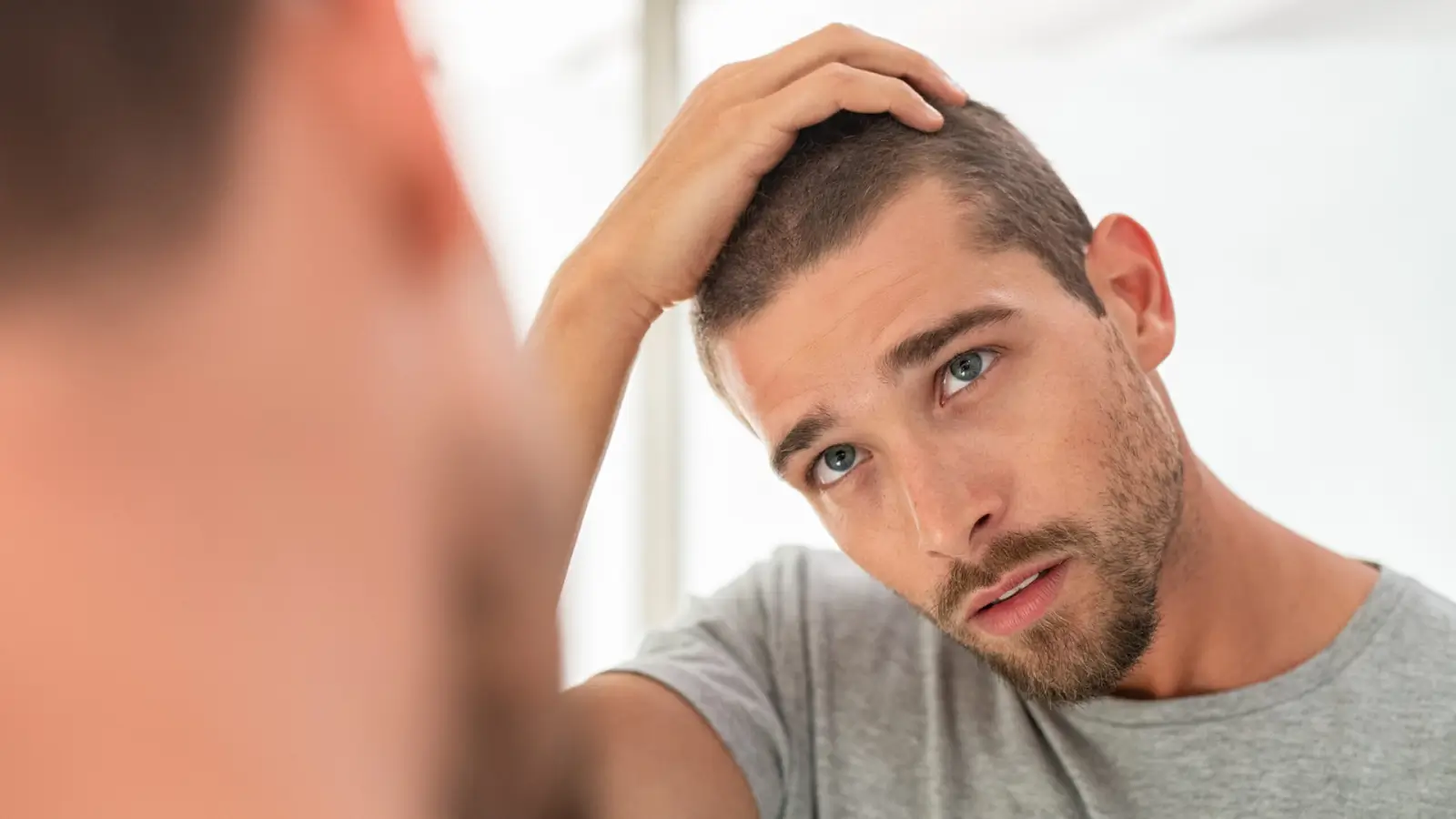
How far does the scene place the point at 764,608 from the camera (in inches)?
44.8

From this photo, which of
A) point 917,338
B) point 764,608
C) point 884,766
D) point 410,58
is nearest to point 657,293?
point 917,338

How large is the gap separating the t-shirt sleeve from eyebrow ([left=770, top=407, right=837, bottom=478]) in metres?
0.20

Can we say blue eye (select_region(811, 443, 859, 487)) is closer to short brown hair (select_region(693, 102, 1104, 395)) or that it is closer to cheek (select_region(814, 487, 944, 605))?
cheek (select_region(814, 487, 944, 605))

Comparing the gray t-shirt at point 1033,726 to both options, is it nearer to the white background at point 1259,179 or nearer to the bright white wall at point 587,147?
the bright white wall at point 587,147

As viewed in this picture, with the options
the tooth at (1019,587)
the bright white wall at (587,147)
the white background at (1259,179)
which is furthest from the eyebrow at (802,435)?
the white background at (1259,179)

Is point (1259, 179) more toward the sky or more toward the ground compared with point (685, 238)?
more toward the sky

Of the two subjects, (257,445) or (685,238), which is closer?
(257,445)

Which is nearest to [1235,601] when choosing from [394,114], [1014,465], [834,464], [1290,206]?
[1014,465]

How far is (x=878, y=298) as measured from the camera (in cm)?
93

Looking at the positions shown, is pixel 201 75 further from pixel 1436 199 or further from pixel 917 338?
pixel 1436 199

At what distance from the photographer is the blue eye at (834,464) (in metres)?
1.00

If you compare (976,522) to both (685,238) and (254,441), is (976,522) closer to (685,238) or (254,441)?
(685,238)

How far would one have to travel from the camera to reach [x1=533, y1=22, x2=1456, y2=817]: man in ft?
2.90

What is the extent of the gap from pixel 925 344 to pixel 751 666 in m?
0.39
